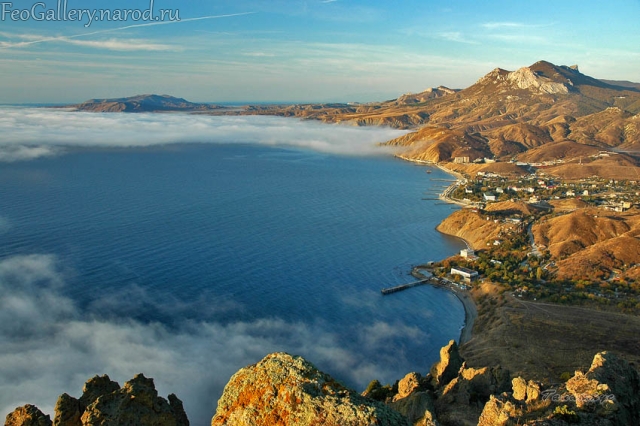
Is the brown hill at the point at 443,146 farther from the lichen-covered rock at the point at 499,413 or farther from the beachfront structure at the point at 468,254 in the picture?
the lichen-covered rock at the point at 499,413

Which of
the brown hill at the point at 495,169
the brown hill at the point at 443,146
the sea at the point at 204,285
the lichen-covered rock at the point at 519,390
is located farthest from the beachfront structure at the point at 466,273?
the brown hill at the point at 443,146

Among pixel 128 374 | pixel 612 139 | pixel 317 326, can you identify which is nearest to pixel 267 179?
pixel 317 326

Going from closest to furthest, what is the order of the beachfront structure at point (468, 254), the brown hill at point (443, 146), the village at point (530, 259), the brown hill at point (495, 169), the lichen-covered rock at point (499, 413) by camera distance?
the lichen-covered rock at point (499, 413)
the village at point (530, 259)
the beachfront structure at point (468, 254)
the brown hill at point (495, 169)
the brown hill at point (443, 146)

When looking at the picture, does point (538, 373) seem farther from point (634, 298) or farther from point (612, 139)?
point (612, 139)

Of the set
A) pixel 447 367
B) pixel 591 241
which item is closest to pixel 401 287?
pixel 447 367

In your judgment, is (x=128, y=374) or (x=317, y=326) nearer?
(x=128, y=374)

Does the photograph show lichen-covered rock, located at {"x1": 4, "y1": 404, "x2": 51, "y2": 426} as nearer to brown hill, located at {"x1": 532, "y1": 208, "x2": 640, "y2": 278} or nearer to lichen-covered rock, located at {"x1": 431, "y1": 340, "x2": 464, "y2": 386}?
lichen-covered rock, located at {"x1": 431, "y1": 340, "x2": 464, "y2": 386}
